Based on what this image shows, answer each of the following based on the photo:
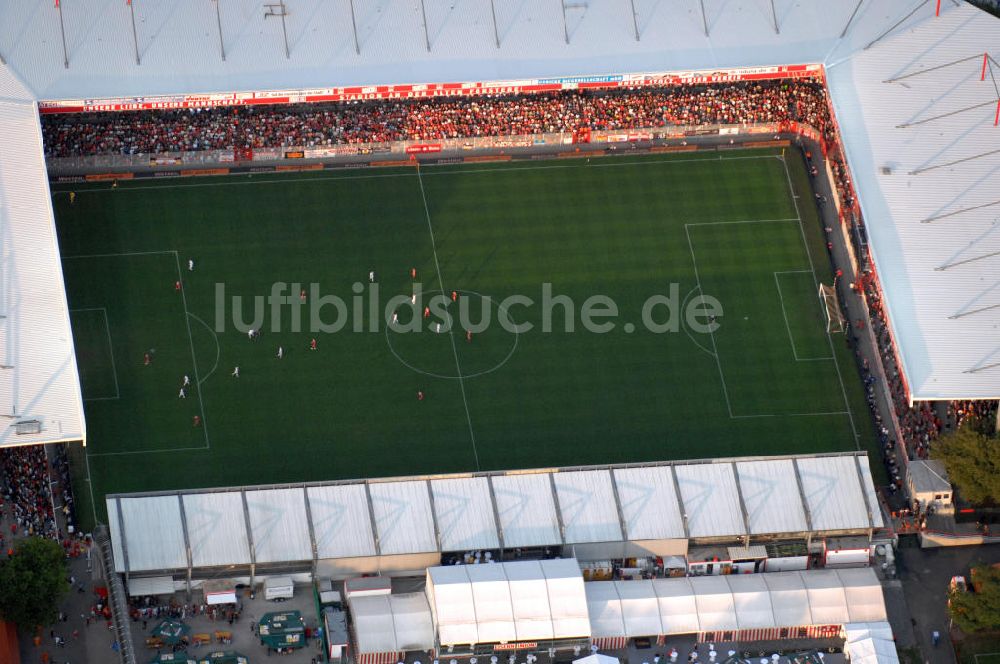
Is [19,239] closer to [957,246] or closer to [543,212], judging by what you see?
[543,212]

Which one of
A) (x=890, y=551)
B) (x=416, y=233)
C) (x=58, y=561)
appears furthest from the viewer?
(x=416, y=233)

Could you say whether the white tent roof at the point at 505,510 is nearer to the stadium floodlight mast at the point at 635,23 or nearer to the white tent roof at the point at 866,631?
the white tent roof at the point at 866,631

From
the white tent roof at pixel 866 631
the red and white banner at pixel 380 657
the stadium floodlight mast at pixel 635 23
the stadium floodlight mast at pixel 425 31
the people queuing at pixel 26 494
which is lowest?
the white tent roof at pixel 866 631

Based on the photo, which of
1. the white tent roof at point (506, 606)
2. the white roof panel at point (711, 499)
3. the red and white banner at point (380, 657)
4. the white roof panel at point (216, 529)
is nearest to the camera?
the white tent roof at point (506, 606)

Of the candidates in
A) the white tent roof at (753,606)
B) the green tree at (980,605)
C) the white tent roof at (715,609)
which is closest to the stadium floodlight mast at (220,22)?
the white tent roof at (715,609)

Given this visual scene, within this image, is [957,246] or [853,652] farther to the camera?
[957,246]

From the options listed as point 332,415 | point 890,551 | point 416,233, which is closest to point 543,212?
point 416,233

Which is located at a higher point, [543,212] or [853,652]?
[543,212]

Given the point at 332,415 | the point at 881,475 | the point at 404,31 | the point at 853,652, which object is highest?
the point at 404,31
